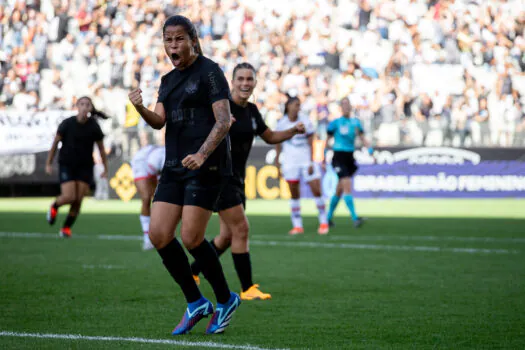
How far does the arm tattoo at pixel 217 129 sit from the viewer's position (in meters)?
6.36

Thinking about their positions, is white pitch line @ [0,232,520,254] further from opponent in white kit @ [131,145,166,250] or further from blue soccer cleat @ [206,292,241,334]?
blue soccer cleat @ [206,292,241,334]

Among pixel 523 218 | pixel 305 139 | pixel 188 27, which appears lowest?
pixel 523 218

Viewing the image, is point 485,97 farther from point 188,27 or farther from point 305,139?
point 188,27

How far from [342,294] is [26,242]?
23.5 ft

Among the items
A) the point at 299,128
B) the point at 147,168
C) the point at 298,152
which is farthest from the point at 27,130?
the point at 299,128

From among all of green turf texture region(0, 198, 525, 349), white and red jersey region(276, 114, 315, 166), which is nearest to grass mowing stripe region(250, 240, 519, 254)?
green turf texture region(0, 198, 525, 349)

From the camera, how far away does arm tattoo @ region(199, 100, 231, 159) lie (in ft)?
20.9

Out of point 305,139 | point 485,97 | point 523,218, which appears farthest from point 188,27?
point 485,97

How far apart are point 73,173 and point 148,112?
982 cm

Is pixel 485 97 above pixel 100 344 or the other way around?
above

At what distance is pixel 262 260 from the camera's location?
12.1 metres

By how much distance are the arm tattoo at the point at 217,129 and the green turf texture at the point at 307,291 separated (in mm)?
1304

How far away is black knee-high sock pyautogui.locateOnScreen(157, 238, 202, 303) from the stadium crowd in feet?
69.7

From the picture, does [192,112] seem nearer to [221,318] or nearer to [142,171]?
[221,318]
